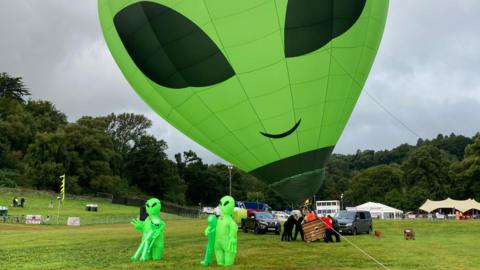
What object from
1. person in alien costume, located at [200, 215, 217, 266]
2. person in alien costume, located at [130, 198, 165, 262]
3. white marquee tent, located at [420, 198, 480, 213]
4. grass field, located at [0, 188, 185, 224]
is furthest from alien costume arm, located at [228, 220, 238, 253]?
white marquee tent, located at [420, 198, 480, 213]

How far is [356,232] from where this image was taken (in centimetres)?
2145

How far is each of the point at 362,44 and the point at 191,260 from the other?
615 centimetres

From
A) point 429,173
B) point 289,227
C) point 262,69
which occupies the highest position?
point 429,173

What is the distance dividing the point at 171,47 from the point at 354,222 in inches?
570

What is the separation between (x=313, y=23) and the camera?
9.16m

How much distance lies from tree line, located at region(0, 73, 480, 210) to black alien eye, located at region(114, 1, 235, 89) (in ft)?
170

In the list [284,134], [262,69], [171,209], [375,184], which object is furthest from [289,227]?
[375,184]

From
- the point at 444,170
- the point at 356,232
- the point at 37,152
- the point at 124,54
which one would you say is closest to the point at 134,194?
the point at 37,152

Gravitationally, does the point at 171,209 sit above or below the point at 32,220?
above

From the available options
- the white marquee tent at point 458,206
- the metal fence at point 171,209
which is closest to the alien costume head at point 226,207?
the metal fence at point 171,209

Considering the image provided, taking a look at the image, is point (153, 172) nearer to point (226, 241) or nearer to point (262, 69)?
point (226, 241)

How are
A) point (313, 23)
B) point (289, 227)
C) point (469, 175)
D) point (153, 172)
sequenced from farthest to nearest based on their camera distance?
point (153, 172), point (469, 175), point (289, 227), point (313, 23)

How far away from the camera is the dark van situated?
21.1 m

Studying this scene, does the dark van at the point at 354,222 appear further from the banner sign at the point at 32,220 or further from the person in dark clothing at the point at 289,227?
the banner sign at the point at 32,220
